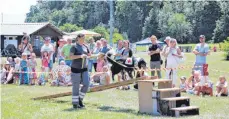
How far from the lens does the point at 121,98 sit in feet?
44.8

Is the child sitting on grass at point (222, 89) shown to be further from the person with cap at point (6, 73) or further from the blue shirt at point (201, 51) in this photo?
the person with cap at point (6, 73)

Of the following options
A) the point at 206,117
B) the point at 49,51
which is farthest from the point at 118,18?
the point at 206,117

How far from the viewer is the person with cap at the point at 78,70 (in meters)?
11.4

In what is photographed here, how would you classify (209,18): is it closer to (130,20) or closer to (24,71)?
(130,20)

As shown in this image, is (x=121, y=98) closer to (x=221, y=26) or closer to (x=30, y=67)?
(x=30, y=67)

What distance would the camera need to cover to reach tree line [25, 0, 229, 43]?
348ft

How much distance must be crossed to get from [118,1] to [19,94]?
124 metres

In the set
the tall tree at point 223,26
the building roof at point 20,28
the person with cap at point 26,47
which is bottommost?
the person with cap at point 26,47

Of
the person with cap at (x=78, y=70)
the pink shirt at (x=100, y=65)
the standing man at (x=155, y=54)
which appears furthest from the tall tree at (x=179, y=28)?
the person with cap at (x=78, y=70)

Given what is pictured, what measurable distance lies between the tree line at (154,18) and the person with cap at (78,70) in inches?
2962

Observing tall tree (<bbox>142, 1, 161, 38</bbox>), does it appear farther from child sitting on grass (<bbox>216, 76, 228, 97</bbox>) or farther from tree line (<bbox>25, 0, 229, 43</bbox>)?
child sitting on grass (<bbox>216, 76, 228, 97</bbox>)

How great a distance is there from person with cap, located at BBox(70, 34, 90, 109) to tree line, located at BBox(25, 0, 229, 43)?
75.2 metres

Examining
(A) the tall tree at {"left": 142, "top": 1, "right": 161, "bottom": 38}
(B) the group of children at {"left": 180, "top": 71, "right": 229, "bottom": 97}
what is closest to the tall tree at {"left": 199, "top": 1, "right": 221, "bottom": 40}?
(A) the tall tree at {"left": 142, "top": 1, "right": 161, "bottom": 38}

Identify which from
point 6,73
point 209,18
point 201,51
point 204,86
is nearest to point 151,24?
point 209,18
